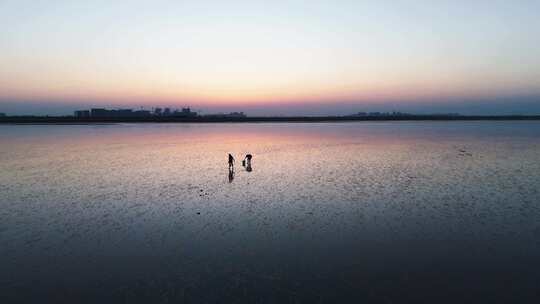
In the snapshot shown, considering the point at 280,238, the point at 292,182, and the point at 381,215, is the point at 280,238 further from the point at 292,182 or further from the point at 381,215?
the point at 292,182

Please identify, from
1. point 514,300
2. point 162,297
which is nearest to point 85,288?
point 162,297

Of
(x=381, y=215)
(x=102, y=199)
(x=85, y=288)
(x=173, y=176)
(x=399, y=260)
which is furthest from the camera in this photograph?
(x=173, y=176)

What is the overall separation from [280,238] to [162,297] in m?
4.48

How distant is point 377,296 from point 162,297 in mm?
4503

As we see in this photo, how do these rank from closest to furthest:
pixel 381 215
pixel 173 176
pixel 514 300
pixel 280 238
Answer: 1. pixel 514 300
2. pixel 280 238
3. pixel 381 215
4. pixel 173 176

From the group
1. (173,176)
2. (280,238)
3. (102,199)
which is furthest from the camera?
(173,176)

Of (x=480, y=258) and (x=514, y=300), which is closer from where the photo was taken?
(x=514, y=300)

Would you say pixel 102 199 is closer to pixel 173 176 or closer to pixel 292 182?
pixel 173 176

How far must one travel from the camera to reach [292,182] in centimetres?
2045

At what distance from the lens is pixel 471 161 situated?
2884 centimetres

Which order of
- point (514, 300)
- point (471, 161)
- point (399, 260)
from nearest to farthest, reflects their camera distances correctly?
point (514, 300)
point (399, 260)
point (471, 161)

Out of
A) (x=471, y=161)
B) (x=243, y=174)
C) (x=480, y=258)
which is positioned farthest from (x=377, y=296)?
(x=471, y=161)

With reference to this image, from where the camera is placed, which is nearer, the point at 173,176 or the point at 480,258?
the point at 480,258

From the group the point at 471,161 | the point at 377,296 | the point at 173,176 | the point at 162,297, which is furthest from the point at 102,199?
the point at 471,161
